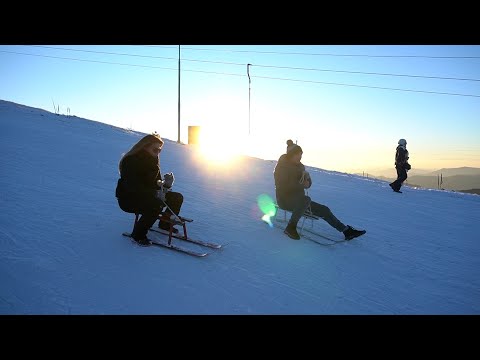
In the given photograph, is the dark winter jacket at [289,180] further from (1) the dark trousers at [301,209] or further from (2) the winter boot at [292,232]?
(2) the winter boot at [292,232]

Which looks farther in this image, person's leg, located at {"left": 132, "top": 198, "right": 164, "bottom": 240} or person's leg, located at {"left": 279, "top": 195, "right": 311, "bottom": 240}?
person's leg, located at {"left": 279, "top": 195, "right": 311, "bottom": 240}

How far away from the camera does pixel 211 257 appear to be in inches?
209

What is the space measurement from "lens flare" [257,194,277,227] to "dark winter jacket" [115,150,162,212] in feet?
10.6

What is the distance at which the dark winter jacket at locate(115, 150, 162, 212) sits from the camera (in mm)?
5191

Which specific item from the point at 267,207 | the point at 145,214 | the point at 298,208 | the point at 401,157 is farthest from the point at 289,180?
the point at 401,157

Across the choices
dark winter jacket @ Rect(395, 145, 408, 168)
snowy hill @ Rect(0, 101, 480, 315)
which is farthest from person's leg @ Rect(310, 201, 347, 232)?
dark winter jacket @ Rect(395, 145, 408, 168)

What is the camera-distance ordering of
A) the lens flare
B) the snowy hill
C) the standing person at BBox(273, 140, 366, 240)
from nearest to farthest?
the snowy hill < the standing person at BBox(273, 140, 366, 240) < the lens flare

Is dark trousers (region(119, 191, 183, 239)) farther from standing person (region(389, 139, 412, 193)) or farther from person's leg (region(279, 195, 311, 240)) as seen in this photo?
standing person (region(389, 139, 412, 193))

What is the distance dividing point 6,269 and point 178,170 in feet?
27.1

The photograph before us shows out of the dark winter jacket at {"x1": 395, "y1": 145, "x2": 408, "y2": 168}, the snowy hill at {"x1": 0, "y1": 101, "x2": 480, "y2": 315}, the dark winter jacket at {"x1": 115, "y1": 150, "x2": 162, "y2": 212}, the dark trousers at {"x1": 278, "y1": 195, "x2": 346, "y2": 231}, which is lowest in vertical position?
the snowy hill at {"x1": 0, "y1": 101, "x2": 480, "y2": 315}

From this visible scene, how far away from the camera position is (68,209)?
639cm

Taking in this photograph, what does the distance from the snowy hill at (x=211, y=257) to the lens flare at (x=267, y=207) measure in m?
0.21
